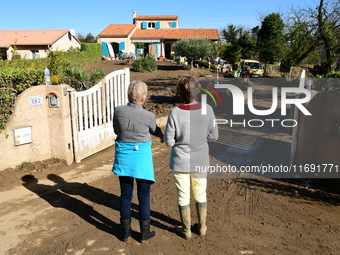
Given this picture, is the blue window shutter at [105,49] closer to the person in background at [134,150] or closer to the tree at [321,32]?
the tree at [321,32]

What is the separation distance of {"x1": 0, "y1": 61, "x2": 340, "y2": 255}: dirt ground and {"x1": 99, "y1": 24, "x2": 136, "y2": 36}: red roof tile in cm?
3319

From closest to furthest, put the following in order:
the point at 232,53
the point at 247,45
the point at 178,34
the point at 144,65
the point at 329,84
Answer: the point at 329,84 → the point at 144,65 → the point at 232,53 → the point at 247,45 → the point at 178,34

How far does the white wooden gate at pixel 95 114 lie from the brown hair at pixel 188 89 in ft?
10.9

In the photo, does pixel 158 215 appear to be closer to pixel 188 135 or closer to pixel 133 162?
pixel 133 162

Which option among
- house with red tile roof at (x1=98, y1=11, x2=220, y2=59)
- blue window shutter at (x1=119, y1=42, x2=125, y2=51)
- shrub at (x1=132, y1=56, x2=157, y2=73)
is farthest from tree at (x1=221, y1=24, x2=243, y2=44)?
shrub at (x1=132, y1=56, x2=157, y2=73)

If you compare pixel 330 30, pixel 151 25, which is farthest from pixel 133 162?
pixel 151 25

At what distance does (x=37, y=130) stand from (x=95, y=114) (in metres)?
1.35

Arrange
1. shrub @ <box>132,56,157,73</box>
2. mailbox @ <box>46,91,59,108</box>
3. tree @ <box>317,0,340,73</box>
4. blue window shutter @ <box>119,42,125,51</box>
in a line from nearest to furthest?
mailbox @ <box>46,91,59,108</box>
tree @ <box>317,0,340,73</box>
shrub @ <box>132,56,157,73</box>
blue window shutter @ <box>119,42,125,51</box>

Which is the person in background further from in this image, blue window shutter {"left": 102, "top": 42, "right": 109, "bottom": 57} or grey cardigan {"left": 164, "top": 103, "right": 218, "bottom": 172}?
blue window shutter {"left": 102, "top": 42, "right": 109, "bottom": 57}

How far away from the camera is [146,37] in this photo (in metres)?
37.0

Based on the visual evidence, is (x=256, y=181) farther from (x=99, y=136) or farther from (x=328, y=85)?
(x=99, y=136)

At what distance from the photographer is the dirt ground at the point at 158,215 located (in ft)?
11.4

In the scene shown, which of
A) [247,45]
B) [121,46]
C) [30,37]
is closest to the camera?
[247,45]

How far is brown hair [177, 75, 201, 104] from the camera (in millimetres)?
3369
